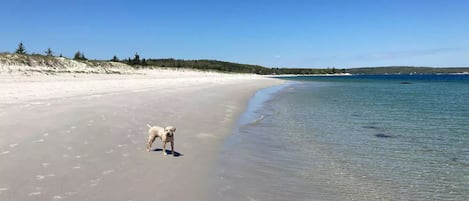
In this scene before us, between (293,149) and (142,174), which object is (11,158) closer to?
(142,174)

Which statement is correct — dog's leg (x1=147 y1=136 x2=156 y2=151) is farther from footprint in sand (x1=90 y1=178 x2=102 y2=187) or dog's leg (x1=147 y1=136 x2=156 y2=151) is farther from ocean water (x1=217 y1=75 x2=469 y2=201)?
footprint in sand (x1=90 y1=178 x2=102 y2=187)

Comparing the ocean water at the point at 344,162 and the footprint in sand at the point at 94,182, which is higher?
the footprint in sand at the point at 94,182

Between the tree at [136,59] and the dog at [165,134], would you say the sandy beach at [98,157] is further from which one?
the tree at [136,59]

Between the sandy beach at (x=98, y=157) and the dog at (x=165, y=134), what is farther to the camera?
the dog at (x=165, y=134)

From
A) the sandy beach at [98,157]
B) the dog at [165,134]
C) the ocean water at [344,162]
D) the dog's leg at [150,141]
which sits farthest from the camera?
the dog's leg at [150,141]

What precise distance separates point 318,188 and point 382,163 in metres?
2.71

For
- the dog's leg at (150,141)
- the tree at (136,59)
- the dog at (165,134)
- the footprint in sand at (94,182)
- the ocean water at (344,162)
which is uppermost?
the tree at (136,59)

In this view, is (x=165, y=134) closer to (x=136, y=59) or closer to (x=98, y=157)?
(x=98, y=157)

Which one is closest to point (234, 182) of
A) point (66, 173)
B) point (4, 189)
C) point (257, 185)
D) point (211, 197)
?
point (257, 185)

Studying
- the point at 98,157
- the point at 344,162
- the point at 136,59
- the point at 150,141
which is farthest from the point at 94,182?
the point at 136,59

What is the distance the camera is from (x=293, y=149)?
9547 mm

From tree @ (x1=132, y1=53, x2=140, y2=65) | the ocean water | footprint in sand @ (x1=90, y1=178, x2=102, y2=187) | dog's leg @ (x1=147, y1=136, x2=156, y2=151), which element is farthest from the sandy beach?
tree @ (x1=132, y1=53, x2=140, y2=65)

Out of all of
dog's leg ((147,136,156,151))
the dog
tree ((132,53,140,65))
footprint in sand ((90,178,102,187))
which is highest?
tree ((132,53,140,65))

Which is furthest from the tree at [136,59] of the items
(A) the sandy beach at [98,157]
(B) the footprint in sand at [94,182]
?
(B) the footprint in sand at [94,182]
